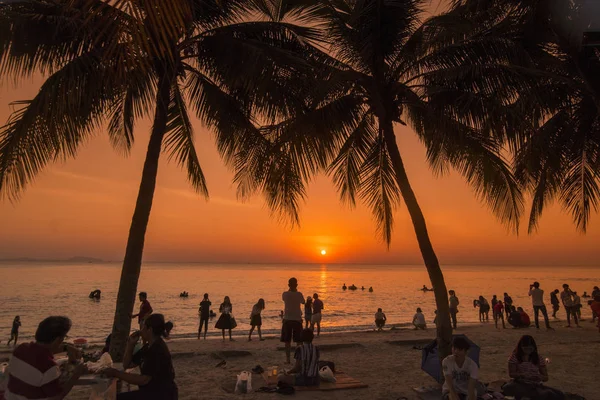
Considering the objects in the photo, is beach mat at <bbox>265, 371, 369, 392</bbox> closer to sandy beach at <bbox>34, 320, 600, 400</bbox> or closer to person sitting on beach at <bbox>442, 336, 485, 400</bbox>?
sandy beach at <bbox>34, 320, 600, 400</bbox>

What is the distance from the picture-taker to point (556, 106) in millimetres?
12602

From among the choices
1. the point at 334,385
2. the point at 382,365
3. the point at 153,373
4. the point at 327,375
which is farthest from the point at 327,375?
the point at 153,373

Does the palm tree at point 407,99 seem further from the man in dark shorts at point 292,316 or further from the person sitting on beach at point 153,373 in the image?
the person sitting on beach at point 153,373

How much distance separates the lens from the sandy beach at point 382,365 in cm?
867

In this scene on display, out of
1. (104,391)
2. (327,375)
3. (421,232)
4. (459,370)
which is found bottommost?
(327,375)

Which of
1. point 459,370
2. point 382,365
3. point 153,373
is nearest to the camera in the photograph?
point 153,373

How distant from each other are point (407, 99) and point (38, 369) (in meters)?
8.67

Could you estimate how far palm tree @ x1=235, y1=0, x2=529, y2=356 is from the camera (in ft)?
29.5

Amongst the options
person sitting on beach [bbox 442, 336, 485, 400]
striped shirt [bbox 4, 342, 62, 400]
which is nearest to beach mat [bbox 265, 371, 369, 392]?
person sitting on beach [bbox 442, 336, 485, 400]

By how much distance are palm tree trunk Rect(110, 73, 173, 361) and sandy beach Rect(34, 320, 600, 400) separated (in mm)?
Result: 1450

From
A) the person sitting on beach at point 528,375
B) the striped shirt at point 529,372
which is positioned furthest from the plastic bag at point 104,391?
the striped shirt at point 529,372

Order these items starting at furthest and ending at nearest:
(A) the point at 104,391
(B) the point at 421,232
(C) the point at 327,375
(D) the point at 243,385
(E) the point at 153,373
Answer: (B) the point at 421,232, (C) the point at 327,375, (D) the point at 243,385, (A) the point at 104,391, (E) the point at 153,373

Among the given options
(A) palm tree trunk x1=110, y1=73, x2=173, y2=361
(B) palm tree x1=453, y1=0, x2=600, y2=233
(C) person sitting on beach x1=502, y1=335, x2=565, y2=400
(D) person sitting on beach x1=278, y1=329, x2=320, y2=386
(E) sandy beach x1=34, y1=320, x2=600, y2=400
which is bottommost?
(E) sandy beach x1=34, y1=320, x2=600, y2=400

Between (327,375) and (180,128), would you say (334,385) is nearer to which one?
(327,375)
